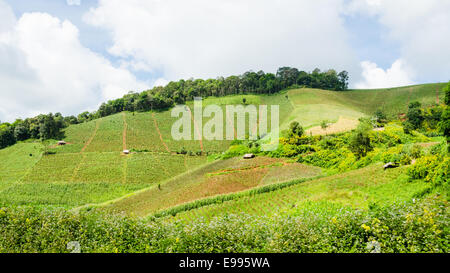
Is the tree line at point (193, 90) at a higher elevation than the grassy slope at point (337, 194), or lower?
higher

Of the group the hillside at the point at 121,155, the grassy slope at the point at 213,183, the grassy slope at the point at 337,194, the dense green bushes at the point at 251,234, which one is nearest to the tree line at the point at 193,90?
the hillside at the point at 121,155

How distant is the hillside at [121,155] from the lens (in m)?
46.8

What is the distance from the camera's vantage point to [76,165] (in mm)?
56906

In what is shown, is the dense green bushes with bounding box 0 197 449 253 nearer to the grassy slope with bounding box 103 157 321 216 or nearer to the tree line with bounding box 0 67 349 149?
the grassy slope with bounding box 103 157 321 216

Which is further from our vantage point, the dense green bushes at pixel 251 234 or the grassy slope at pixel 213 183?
the grassy slope at pixel 213 183

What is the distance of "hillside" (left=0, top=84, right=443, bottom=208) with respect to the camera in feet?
153

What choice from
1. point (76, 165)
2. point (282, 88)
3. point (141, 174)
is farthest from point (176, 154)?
point (282, 88)

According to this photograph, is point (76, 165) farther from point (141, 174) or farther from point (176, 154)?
point (176, 154)

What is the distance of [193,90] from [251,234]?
105 m

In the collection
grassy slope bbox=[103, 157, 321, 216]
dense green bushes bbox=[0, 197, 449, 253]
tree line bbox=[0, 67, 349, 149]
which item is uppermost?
tree line bbox=[0, 67, 349, 149]

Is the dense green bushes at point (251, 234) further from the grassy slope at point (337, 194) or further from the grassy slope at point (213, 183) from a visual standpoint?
the grassy slope at point (213, 183)

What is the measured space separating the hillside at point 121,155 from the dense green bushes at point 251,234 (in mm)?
22280

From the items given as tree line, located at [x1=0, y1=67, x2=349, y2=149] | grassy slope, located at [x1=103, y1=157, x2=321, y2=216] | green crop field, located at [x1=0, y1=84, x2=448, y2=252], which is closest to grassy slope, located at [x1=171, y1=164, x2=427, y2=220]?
green crop field, located at [x1=0, y1=84, x2=448, y2=252]

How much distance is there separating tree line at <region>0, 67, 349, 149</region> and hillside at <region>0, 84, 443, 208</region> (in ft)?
19.4
